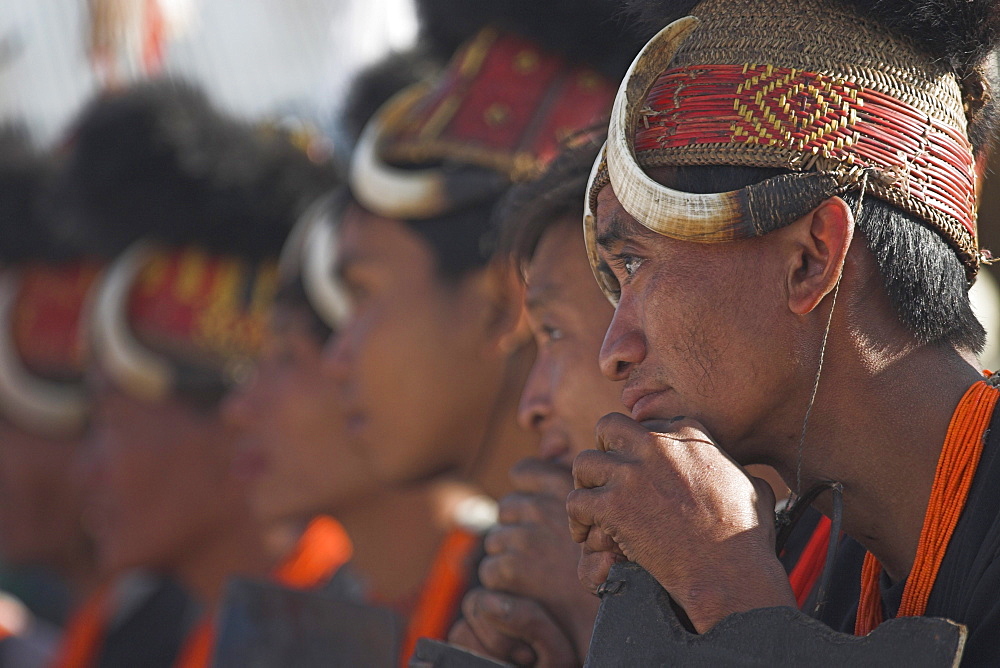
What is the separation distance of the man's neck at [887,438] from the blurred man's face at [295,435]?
2.56m

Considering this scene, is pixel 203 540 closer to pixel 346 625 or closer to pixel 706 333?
pixel 346 625

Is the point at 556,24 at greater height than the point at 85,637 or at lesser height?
greater

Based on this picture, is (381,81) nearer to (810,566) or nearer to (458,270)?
(458,270)

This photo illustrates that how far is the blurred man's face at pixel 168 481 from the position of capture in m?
5.45

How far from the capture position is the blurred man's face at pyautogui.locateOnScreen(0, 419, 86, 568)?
657cm

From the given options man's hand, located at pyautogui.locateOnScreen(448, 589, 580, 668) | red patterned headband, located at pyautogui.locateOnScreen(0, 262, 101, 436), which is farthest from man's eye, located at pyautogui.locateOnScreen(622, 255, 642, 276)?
red patterned headband, located at pyautogui.locateOnScreen(0, 262, 101, 436)

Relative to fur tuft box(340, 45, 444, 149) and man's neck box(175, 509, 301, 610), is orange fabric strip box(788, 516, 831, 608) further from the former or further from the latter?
man's neck box(175, 509, 301, 610)

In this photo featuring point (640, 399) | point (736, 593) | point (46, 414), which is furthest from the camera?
point (46, 414)

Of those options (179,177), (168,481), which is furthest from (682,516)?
(179,177)

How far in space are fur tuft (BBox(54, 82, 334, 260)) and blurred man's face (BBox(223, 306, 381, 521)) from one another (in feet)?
3.06

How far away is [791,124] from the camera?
6.47ft

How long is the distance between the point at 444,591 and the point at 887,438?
6.64 ft

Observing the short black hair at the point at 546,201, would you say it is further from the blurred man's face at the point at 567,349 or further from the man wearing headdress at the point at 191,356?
the man wearing headdress at the point at 191,356

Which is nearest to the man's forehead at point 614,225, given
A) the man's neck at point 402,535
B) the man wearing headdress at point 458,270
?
the man wearing headdress at point 458,270
